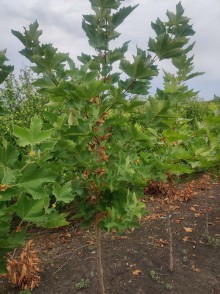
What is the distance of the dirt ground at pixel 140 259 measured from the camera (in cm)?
395

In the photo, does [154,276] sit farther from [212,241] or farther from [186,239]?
[212,241]

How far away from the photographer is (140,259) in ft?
14.6

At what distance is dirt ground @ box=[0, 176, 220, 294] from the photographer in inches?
156

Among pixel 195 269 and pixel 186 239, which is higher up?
pixel 186 239

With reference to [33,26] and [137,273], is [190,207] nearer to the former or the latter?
[137,273]

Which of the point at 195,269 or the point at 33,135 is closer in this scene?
the point at 33,135

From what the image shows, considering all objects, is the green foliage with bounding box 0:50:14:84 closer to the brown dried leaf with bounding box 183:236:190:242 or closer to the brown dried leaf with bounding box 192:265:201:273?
the brown dried leaf with bounding box 192:265:201:273

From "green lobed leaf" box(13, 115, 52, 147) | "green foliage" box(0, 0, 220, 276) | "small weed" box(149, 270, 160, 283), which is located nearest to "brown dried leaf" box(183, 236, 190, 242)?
"small weed" box(149, 270, 160, 283)

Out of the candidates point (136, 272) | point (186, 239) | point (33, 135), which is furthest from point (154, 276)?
point (33, 135)

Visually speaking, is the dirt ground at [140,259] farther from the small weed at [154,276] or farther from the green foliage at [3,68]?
the green foliage at [3,68]

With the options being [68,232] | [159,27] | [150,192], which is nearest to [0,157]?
[159,27]

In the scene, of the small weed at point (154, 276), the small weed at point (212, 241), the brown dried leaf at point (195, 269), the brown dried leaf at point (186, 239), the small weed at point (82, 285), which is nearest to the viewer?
the small weed at point (82, 285)

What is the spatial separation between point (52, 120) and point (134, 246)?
10.0 feet

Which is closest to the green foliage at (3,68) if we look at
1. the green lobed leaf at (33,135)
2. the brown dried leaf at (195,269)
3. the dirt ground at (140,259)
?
the green lobed leaf at (33,135)
